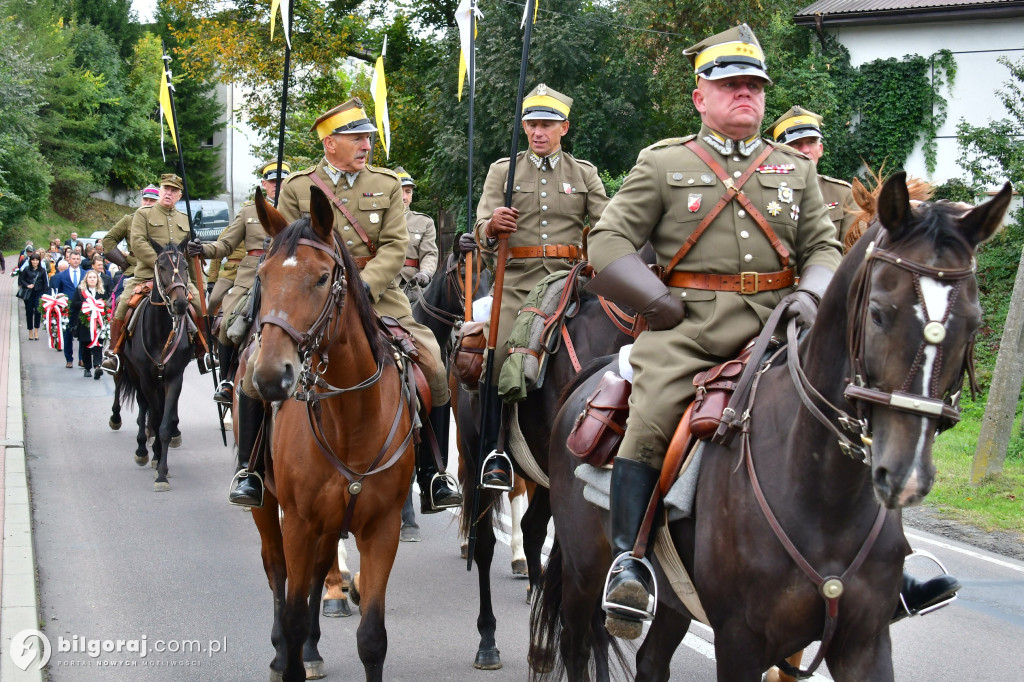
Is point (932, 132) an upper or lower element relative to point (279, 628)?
upper

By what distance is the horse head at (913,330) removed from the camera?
2.68 meters

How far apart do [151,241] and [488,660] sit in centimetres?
872

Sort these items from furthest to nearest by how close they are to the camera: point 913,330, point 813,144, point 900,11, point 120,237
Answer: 1. point 900,11
2. point 120,237
3. point 813,144
4. point 913,330

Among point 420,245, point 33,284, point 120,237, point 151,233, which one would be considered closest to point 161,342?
point 151,233

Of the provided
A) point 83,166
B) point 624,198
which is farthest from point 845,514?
point 83,166

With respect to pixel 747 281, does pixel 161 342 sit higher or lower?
lower

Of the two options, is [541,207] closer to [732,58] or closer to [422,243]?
[732,58]

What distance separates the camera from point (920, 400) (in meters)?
2.66

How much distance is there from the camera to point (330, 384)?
5.16 m

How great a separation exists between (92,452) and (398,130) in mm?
21385

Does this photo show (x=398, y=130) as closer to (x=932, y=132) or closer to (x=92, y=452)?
(x=932, y=132)

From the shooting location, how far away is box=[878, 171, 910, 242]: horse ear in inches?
110

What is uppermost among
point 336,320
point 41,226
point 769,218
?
point 769,218

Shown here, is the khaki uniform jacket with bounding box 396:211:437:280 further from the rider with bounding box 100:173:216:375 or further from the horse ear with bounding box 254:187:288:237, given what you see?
the horse ear with bounding box 254:187:288:237
